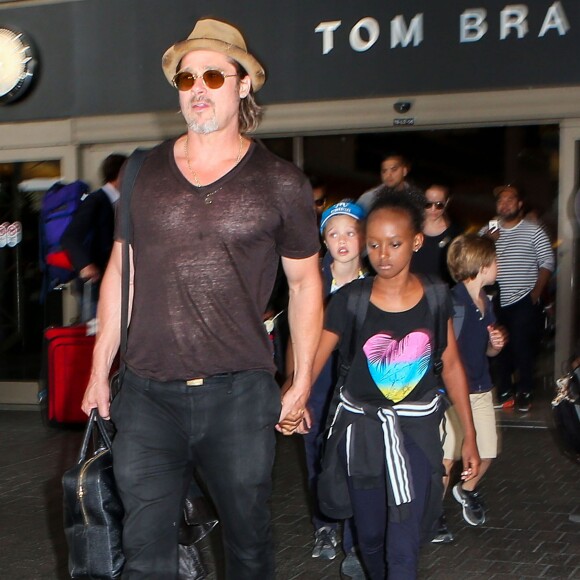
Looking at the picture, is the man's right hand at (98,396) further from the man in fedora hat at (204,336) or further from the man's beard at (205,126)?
the man's beard at (205,126)

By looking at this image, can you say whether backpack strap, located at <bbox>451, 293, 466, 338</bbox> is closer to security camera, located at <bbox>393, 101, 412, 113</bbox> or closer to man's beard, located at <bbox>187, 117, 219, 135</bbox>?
man's beard, located at <bbox>187, 117, 219, 135</bbox>

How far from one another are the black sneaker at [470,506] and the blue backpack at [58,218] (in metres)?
4.33

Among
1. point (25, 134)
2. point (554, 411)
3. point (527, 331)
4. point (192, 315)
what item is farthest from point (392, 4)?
point (192, 315)

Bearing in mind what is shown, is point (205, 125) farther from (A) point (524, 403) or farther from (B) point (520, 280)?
(A) point (524, 403)

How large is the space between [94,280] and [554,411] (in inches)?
150

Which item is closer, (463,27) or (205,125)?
(205,125)

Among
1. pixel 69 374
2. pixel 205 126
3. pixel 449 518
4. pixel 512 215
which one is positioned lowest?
pixel 449 518

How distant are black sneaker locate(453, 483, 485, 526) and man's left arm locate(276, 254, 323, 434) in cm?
252

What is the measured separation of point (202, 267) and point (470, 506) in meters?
3.08

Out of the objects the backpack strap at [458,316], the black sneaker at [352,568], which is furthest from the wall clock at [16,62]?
the black sneaker at [352,568]

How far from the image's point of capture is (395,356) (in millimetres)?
4266

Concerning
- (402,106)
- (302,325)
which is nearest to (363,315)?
(302,325)

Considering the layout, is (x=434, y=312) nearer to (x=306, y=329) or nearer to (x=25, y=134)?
(x=306, y=329)

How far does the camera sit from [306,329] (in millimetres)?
3799
